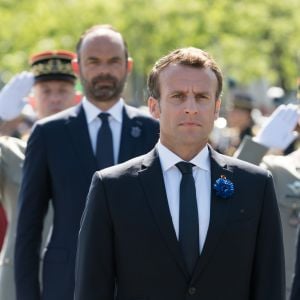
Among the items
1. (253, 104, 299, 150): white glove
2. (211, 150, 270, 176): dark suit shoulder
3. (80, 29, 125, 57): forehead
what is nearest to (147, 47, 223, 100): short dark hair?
(211, 150, 270, 176): dark suit shoulder

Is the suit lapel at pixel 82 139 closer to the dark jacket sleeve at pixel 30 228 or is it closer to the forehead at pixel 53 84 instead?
the dark jacket sleeve at pixel 30 228

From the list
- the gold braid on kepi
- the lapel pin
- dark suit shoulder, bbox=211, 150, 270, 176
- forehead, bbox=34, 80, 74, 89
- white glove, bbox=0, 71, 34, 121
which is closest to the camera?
dark suit shoulder, bbox=211, 150, 270, 176

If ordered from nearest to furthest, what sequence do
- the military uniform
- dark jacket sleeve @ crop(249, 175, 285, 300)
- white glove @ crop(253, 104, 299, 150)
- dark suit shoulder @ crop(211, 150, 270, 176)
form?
dark jacket sleeve @ crop(249, 175, 285, 300)
dark suit shoulder @ crop(211, 150, 270, 176)
the military uniform
white glove @ crop(253, 104, 299, 150)

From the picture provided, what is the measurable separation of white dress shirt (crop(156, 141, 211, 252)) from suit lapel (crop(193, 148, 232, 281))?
0.04 m

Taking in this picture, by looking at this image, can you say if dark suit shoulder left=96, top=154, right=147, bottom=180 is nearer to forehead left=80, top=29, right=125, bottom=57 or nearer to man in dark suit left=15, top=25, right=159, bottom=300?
man in dark suit left=15, top=25, right=159, bottom=300

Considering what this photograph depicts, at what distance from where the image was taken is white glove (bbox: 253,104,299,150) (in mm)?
7805

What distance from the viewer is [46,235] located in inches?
290

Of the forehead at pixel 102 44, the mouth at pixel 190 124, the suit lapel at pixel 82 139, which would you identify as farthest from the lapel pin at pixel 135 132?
the mouth at pixel 190 124

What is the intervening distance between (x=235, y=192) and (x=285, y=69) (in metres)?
24.8

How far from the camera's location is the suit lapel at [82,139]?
635 cm

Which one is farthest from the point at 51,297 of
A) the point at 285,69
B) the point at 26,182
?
the point at 285,69

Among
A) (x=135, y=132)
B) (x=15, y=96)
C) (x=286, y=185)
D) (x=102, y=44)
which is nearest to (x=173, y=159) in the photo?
(x=135, y=132)

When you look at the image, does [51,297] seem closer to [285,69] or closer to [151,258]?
[151,258]

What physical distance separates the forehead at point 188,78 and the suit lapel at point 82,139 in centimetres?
156
